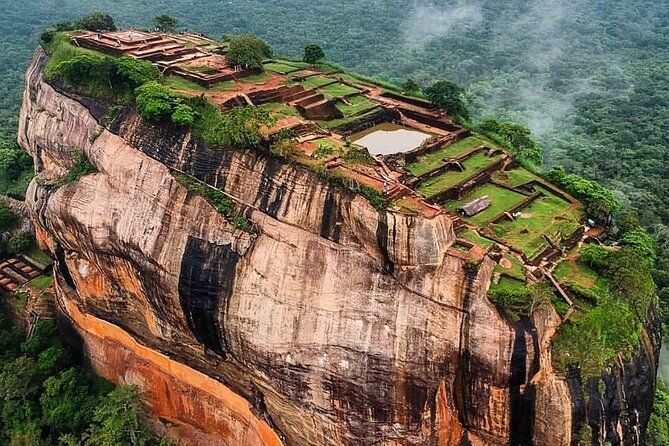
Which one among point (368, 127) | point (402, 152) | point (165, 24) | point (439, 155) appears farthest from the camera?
point (165, 24)

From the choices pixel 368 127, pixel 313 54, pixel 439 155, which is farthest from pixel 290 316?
pixel 313 54

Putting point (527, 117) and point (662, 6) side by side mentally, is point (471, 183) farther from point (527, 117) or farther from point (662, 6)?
point (662, 6)

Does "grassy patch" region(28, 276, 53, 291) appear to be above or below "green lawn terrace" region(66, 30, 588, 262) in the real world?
below

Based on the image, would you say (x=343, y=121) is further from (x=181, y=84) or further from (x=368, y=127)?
(x=181, y=84)

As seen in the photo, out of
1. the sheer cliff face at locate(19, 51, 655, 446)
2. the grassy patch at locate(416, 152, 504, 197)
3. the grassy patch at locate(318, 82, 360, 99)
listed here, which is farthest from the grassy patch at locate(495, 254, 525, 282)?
the grassy patch at locate(318, 82, 360, 99)

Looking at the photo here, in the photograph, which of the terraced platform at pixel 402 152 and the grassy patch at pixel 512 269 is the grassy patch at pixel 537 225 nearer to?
the terraced platform at pixel 402 152

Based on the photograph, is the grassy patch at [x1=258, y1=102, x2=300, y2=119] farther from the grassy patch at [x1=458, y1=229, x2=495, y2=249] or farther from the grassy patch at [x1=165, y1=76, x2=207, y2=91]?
the grassy patch at [x1=458, y1=229, x2=495, y2=249]

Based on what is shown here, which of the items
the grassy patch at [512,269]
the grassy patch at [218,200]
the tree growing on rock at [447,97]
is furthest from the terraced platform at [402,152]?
the grassy patch at [218,200]
